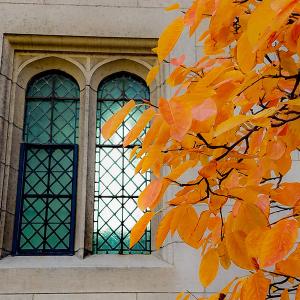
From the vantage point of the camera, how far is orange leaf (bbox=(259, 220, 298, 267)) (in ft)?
4.35

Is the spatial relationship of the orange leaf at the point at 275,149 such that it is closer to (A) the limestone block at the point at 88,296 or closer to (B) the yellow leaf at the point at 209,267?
(B) the yellow leaf at the point at 209,267

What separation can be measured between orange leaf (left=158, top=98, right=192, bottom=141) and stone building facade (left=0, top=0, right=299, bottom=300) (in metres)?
3.06

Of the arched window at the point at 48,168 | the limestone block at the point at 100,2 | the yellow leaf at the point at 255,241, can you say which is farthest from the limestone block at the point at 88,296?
the limestone block at the point at 100,2

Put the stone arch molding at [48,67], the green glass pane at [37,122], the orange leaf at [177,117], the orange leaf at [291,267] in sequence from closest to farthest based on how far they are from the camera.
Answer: the orange leaf at [177,117] → the orange leaf at [291,267] → the green glass pane at [37,122] → the stone arch molding at [48,67]

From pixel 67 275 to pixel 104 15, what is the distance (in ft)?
8.36

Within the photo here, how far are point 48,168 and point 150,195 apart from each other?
3455 millimetres

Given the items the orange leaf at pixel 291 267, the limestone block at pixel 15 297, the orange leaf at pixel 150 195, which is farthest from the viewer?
the limestone block at pixel 15 297

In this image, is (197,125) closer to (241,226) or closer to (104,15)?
(241,226)

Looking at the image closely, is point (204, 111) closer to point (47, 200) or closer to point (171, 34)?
point (171, 34)

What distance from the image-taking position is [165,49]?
5.37 ft

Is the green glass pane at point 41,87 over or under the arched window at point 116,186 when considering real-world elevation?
over

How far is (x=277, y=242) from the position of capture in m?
1.36

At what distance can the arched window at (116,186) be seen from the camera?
182 inches

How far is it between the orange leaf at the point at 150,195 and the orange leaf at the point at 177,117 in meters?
0.33
